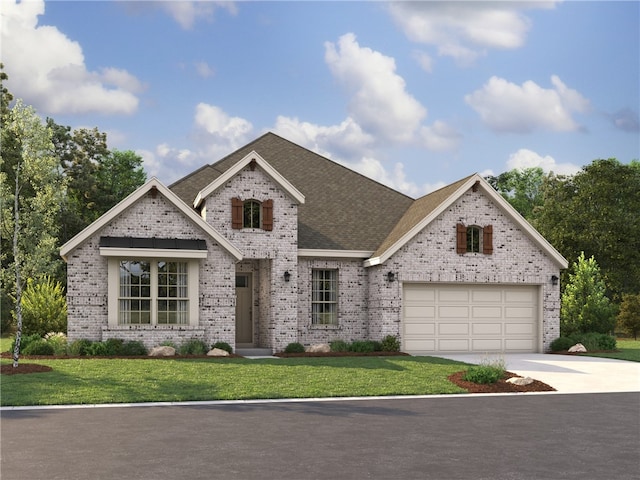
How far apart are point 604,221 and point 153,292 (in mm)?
31857

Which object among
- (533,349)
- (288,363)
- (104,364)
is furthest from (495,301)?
(104,364)

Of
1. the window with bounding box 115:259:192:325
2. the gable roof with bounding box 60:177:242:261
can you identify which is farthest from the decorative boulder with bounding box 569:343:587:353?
the window with bounding box 115:259:192:325

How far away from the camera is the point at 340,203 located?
30.3 metres

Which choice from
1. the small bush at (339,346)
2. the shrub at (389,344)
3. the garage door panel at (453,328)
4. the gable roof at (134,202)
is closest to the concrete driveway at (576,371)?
the garage door panel at (453,328)

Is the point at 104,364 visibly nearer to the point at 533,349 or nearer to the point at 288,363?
the point at 288,363

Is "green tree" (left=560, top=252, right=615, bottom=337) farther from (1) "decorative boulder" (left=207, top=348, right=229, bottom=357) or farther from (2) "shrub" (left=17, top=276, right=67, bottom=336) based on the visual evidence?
(2) "shrub" (left=17, top=276, right=67, bottom=336)

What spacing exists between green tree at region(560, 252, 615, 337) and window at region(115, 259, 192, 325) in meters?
15.3

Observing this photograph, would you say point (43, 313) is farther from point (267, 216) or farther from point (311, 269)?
point (311, 269)

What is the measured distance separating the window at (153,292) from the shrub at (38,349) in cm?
220

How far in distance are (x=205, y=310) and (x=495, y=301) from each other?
10.8m

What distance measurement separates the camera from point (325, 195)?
100 feet

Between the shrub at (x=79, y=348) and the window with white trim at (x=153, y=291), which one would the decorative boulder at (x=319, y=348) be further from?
the shrub at (x=79, y=348)

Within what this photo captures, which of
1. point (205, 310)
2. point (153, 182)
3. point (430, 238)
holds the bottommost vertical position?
point (205, 310)

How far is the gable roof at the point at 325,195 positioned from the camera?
28047 millimetres
